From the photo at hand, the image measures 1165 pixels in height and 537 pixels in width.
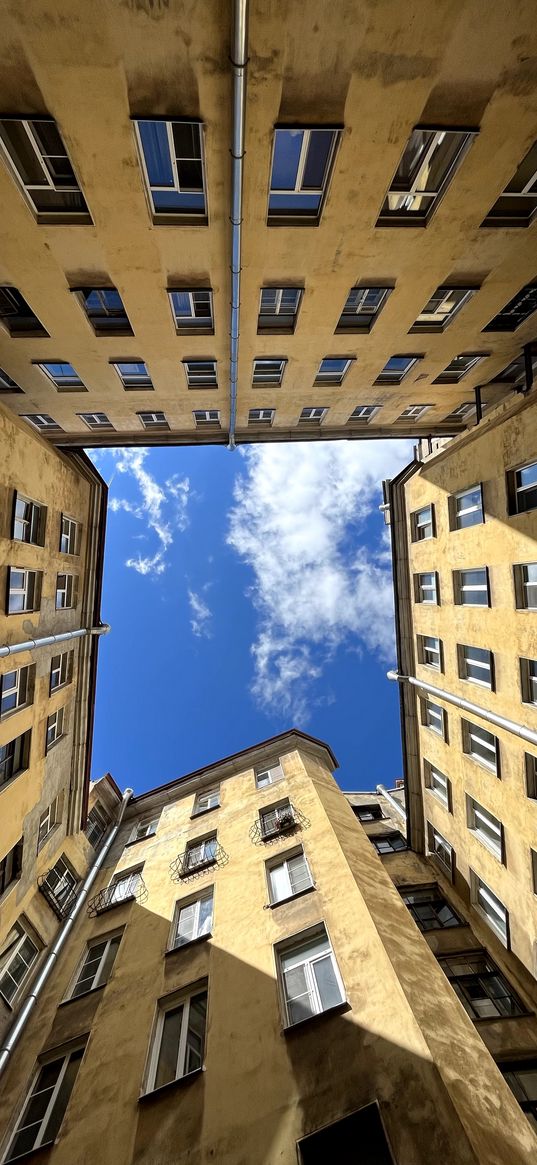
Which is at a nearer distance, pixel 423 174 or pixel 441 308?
pixel 423 174

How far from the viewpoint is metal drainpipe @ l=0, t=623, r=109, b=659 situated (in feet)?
47.1

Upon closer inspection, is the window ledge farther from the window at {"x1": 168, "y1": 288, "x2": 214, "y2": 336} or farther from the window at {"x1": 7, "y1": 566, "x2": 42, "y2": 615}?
the window at {"x1": 168, "y1": 288, "x2": 214, "y2": 336}

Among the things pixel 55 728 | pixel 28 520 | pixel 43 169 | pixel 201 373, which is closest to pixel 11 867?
pixel 55 728

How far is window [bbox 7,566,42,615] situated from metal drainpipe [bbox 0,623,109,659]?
1041 millimetres

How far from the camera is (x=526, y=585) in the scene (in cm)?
1366

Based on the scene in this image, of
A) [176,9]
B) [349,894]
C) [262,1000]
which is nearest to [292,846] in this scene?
[349,894]

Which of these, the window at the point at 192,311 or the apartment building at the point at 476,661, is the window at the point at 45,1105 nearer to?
the apartment building at the point at 476,661

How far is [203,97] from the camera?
343 inches

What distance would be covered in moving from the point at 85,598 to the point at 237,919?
45.3 ft

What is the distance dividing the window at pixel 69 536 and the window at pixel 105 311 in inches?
295

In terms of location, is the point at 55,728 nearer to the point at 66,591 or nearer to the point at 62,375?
the point at 66,591

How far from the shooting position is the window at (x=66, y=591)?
61.8 ft

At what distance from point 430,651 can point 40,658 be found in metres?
15.4

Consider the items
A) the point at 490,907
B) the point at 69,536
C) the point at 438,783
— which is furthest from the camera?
the point at 438,783
